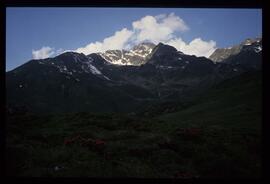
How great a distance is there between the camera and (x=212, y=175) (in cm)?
1178

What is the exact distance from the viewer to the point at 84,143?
48.3 feet

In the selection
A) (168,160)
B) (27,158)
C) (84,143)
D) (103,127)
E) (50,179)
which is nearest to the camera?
(50,179)

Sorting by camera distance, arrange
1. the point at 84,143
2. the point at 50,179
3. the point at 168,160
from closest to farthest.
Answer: the point at 50,179
the point at 168,160
the point at 84,143

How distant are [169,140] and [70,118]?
57.1 feet

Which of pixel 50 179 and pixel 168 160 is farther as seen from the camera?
pixel 168 160

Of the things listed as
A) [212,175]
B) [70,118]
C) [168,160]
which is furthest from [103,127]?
[212,175]

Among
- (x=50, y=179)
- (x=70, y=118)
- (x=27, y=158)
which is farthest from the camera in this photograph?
(x=70, y=118)

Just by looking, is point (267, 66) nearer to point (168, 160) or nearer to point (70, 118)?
point (168, 160)
